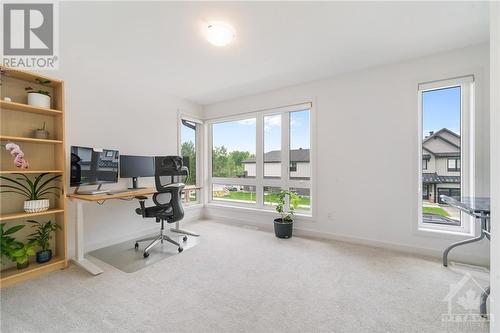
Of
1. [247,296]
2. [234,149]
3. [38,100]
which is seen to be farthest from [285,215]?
[38,100]

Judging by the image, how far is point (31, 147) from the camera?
237 cm

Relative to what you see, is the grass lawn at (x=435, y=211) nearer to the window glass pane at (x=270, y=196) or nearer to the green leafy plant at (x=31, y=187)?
the window glass pane at (x=270, y=196)

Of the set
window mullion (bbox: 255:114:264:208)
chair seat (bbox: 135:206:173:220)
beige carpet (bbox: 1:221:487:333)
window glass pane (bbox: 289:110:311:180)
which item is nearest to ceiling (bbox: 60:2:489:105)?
window glass pane (bbox: 289:110:311:180)

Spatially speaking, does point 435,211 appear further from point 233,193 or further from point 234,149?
point 234,149

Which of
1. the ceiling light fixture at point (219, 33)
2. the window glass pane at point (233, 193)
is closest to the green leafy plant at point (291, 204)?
the window glass pane at point (233, 193)

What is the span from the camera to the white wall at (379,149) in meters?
2.45

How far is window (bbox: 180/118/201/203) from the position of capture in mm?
4398

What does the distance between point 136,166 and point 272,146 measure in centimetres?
239

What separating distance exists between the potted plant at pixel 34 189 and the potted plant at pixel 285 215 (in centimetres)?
299

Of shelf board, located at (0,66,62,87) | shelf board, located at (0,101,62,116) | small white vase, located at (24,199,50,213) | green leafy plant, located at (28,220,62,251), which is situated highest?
shelf board, located at (0,66,62,87)

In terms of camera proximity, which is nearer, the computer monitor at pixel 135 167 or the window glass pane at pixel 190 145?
the computer monitor at pixel 135 167

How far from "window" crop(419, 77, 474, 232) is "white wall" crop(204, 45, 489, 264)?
0.48 feet

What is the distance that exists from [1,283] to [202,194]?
3067 mm

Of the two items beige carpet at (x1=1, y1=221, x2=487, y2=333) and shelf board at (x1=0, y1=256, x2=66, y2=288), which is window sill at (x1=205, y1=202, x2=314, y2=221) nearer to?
beige carpet at (x1=1, y1=221, x2=487, y2=333)
